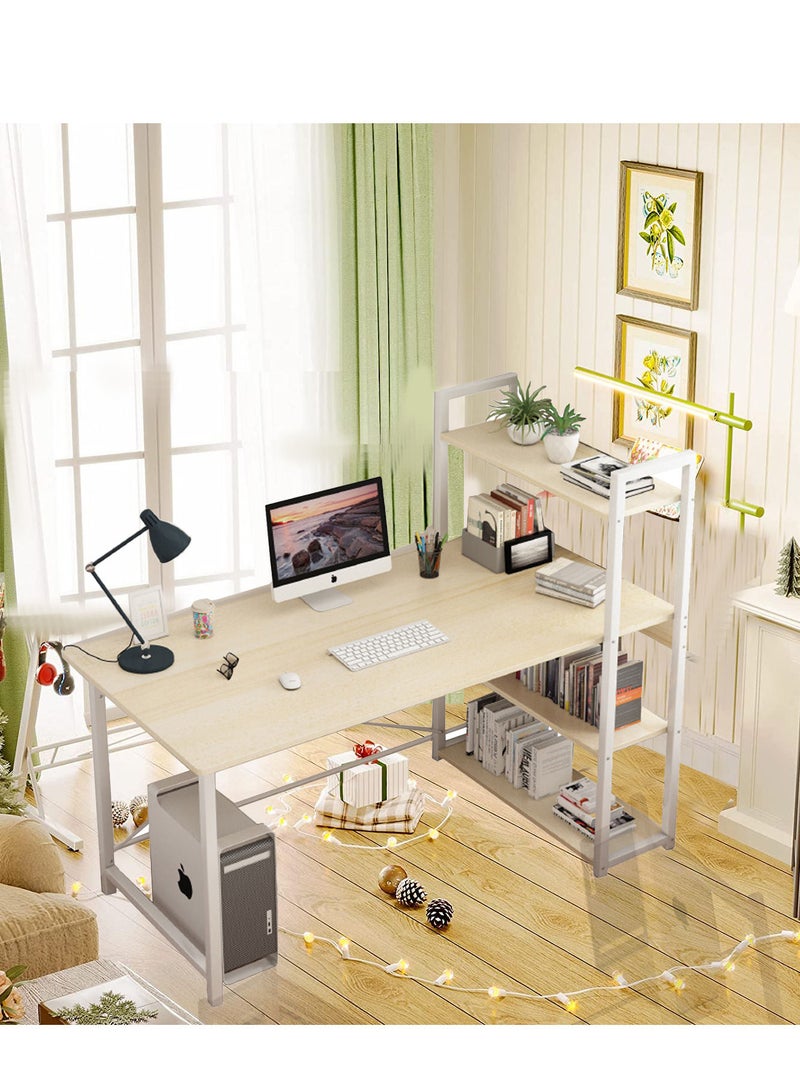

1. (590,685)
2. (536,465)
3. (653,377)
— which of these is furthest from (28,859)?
(653,377)

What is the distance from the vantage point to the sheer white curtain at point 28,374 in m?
3.98

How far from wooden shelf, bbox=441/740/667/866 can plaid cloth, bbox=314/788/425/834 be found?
Answer: 250mm

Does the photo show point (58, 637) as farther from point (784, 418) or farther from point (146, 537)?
point (784, 418)

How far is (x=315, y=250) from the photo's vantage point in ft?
14.7

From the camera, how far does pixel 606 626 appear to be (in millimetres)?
3662

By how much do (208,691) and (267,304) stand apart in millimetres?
1623

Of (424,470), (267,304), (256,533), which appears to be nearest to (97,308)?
(267,304)

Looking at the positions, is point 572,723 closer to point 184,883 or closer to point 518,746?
point 518,746

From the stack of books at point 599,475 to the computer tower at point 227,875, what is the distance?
131 centimetres

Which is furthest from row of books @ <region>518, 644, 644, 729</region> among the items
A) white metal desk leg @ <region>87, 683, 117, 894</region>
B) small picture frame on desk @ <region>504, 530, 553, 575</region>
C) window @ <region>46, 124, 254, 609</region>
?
window @ <region>46, 124, 254, 609</region>

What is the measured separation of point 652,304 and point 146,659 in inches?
78.3

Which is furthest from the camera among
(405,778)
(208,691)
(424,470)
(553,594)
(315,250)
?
(424,470)

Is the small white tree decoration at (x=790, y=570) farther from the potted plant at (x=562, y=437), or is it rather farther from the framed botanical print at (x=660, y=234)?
the framed botanical print at (x=660, y=234)

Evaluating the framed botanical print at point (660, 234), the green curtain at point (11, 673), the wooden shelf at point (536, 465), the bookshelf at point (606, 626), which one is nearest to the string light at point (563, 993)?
the bookshelf at point (606, 626)
